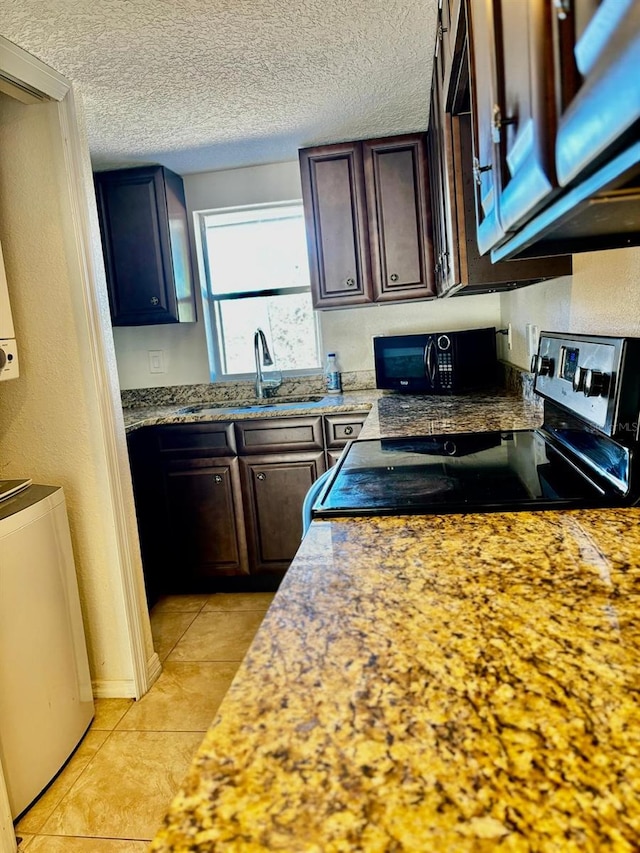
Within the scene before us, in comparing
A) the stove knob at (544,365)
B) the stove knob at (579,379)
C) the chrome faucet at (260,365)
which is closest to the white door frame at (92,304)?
the chrome faucet at (260,365)

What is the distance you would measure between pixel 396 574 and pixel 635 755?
426mm

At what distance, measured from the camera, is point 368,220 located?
315 centimetres

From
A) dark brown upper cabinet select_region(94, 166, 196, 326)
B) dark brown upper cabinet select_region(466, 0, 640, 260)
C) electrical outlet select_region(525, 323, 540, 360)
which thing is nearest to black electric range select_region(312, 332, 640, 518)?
dark brown upper cabinet select_region(466, 0, 640, 260)

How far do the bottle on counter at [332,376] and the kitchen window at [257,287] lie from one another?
141 mm

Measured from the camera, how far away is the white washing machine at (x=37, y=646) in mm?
1714

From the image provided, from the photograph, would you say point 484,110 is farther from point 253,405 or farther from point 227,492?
point 253,405

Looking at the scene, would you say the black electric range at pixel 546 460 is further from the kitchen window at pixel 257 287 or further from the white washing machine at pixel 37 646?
the kitchen window at pixel 257 287

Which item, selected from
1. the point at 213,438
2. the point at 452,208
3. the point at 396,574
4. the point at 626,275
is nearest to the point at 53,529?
the point at 213,438

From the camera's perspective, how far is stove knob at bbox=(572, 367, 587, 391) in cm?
133

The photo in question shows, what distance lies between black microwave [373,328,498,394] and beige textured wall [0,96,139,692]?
5.23ft

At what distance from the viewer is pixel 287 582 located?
0.90 metres

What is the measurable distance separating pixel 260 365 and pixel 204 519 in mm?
968

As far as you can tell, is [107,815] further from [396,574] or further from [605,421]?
[605,421]

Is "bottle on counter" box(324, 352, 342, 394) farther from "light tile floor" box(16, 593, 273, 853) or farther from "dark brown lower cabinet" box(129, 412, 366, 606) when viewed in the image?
"light tile floor" box(16, 593, 273, 853)
